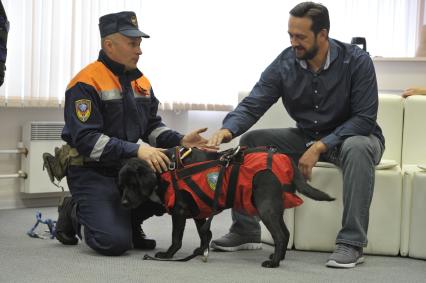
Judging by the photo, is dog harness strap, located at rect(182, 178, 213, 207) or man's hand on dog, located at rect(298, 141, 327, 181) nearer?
dog harness strap, located at rect(182, 178, 213, 207)

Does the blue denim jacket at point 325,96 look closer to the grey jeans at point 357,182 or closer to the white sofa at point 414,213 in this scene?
the grey jeans at point 357,182

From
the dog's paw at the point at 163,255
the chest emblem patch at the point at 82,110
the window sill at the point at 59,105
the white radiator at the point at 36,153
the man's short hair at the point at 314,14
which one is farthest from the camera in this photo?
the white radiator at the point at 36,153

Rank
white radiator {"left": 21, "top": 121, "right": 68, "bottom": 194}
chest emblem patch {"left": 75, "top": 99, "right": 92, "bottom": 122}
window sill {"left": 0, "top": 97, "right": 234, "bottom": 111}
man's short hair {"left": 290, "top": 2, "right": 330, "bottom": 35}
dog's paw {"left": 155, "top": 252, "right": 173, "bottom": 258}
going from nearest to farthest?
1. dog's paw {"left": 155, "top": 252, "right": 173, "bottom": 258}
2. chest emblem patch {"left": 75, "top": 99, "right": 92, "bottom": 122}
3. man's short hair {"left": 290, "top": 2, "right": 330, "bottom": 35}
4. window sill {"left": 0, "top": 97, "right": 234, "bottom": 111}
5. white radiator {"left": 21, "top": 121, "right": 68, "bottom": 194}

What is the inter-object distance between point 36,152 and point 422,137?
216 centimetres

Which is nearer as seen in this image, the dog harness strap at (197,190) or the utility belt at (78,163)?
the dog harness strap at (197,190)

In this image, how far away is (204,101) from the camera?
184 inches

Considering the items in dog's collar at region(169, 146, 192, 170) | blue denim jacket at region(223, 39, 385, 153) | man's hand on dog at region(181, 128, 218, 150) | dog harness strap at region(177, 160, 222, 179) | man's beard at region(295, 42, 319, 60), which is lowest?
dog harness strap at region(177, 160, 222, 179)

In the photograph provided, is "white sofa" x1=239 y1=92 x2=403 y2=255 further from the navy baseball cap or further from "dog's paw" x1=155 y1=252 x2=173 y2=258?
the navy baseball cap

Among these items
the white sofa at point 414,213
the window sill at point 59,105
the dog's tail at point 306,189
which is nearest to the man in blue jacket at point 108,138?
the dog's tail at point 306,189

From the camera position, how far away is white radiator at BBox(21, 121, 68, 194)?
13.8 ft

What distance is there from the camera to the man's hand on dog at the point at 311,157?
2.91m

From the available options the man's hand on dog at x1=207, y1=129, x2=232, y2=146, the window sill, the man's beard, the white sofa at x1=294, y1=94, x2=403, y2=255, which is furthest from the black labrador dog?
the window sill

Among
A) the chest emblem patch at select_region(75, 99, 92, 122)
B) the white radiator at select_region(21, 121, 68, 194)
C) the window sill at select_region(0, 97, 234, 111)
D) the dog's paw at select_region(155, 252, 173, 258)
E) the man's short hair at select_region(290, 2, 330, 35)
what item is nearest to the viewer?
the dog's paw at select_region(155, 252, 173, 258)

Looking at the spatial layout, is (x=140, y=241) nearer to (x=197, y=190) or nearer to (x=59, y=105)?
(x=197, y=190)
